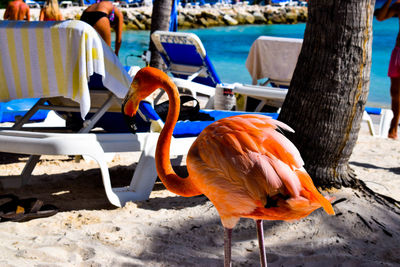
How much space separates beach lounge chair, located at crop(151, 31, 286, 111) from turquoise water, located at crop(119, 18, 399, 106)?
9.38 ft

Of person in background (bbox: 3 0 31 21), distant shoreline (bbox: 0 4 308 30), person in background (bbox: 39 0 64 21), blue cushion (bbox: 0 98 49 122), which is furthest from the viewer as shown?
distant shoreline (bbox: 0 4 308 30)

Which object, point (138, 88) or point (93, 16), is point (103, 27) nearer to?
point (93, 16)

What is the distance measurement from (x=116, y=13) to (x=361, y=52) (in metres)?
4.65

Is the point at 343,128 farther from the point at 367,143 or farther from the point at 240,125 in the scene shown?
the point at 367,143

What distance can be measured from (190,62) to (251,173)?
19.3 feet

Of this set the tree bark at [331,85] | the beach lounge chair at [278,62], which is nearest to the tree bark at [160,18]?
the beach lounge chair at [278,62]

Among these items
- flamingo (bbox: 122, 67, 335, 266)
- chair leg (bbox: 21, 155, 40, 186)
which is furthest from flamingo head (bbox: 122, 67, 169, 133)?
chair leg (bbox: 21, 155, 40, 186)

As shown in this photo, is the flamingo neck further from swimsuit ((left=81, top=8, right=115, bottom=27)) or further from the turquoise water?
the turquoise water

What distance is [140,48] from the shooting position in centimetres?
2533

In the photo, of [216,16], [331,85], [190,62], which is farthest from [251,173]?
[216,16]

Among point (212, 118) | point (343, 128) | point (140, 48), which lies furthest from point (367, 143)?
point (140, 48)

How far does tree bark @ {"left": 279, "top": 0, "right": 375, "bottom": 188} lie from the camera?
10.7 feet

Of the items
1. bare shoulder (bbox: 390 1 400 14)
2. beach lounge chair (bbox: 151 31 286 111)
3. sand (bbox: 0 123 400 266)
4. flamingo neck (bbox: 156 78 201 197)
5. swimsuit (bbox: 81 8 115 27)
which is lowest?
sand (bbox: 0 123 400 266)

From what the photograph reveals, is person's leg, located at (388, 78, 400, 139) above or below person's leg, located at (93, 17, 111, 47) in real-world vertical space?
below
